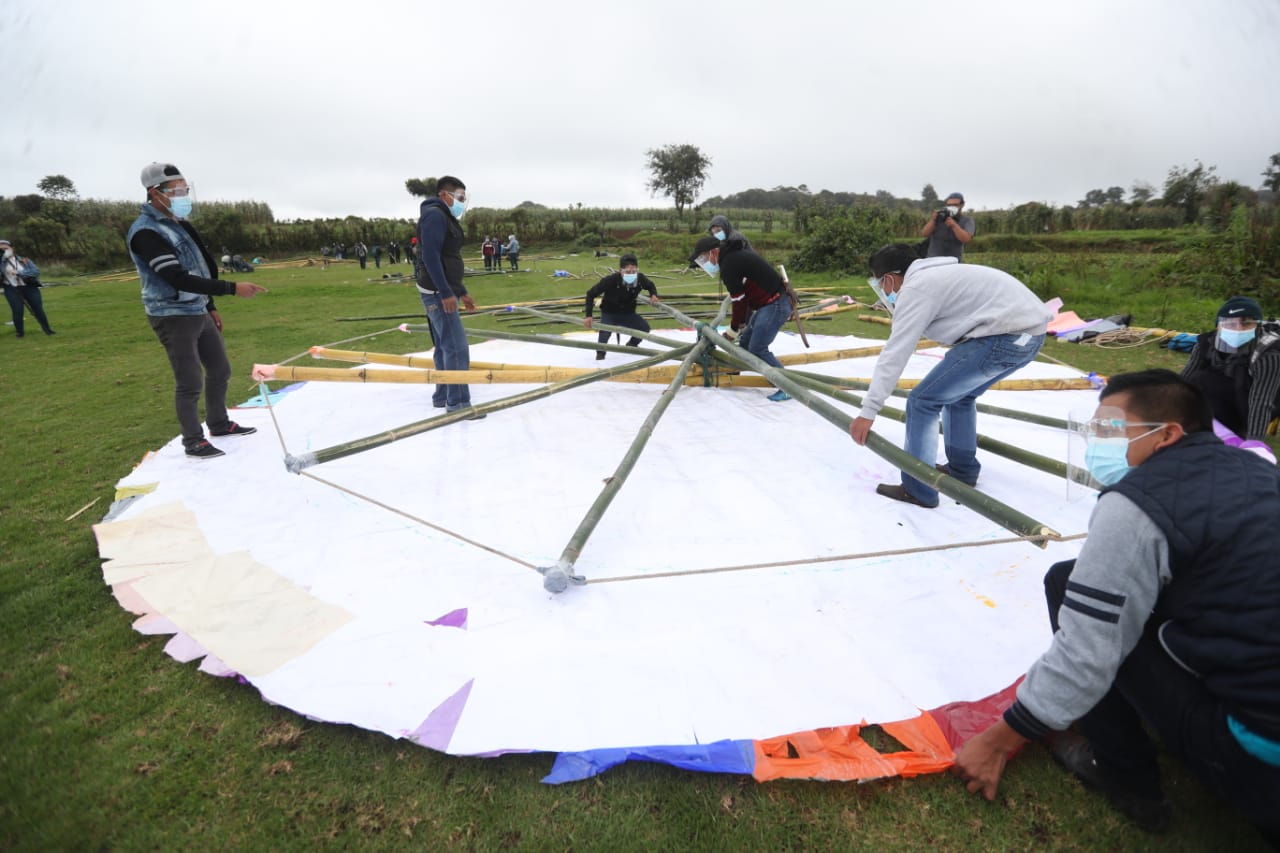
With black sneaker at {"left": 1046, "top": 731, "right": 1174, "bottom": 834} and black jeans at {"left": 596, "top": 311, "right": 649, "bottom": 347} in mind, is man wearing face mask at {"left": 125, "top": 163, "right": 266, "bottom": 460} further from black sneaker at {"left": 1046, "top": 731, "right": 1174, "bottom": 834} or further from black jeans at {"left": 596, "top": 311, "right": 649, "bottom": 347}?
black sneaker at {"left": 1046, "top": 731, "right": 1174, "bottom": 834}

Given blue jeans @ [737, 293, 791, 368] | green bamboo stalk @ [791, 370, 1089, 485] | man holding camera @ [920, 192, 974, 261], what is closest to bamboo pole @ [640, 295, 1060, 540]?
green bamboo stalk @ [791, 370, 1089, 485]

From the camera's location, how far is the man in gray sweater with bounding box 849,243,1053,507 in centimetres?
279

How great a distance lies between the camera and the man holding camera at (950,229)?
6691mm

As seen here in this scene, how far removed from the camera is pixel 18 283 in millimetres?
8992

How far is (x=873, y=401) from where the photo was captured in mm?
2760

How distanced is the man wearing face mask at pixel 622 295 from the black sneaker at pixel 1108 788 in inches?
203

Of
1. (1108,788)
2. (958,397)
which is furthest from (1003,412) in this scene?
(1108,788)

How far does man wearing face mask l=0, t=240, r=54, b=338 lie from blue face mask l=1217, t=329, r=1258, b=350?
14.0 metres

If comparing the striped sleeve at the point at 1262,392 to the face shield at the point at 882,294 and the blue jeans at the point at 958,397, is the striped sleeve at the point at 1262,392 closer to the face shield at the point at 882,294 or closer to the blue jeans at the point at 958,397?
the blue jeans at the point at 958,397

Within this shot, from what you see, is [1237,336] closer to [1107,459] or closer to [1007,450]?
[1007,450]

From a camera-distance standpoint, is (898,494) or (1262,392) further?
(1262,392)

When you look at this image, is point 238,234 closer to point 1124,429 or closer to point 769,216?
point 769,216

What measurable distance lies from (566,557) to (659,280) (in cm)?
1410

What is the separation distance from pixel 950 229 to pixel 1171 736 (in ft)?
21.4
